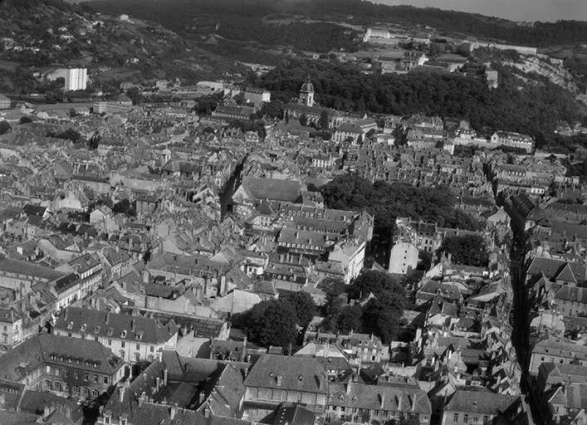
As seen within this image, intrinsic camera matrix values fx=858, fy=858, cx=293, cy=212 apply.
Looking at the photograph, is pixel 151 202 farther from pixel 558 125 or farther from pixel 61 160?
pixel 558 125

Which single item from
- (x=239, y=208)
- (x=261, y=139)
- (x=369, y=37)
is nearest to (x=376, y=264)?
(x=239, y=208)

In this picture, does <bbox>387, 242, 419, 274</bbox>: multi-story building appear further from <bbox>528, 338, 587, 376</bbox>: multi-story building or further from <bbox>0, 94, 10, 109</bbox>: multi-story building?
<bbox>0, 94, 10, 109</bbox>: multi-story building

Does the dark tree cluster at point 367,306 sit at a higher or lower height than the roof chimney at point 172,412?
lower

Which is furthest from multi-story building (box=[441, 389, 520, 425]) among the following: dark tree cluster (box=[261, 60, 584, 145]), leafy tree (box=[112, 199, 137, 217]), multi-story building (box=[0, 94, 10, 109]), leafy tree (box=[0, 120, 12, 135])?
multi-story building (box=[0, 94, 10, 109])

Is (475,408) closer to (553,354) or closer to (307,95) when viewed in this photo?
(553,354)

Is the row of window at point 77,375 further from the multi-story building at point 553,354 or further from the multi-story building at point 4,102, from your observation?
the multi-story building at point 4,102

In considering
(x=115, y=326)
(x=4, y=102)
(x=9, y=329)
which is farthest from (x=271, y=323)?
(x=4, y=102)

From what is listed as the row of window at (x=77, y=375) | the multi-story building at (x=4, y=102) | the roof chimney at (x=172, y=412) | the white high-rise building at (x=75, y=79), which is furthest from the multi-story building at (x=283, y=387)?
the white high-rise building at (x=75, y=79)

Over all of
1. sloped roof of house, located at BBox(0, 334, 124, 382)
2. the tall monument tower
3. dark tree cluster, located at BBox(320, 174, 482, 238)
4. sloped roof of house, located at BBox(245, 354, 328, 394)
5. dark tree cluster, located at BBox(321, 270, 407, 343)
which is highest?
sloped roof of house, located at BBox(245, 354, 328, 394)
